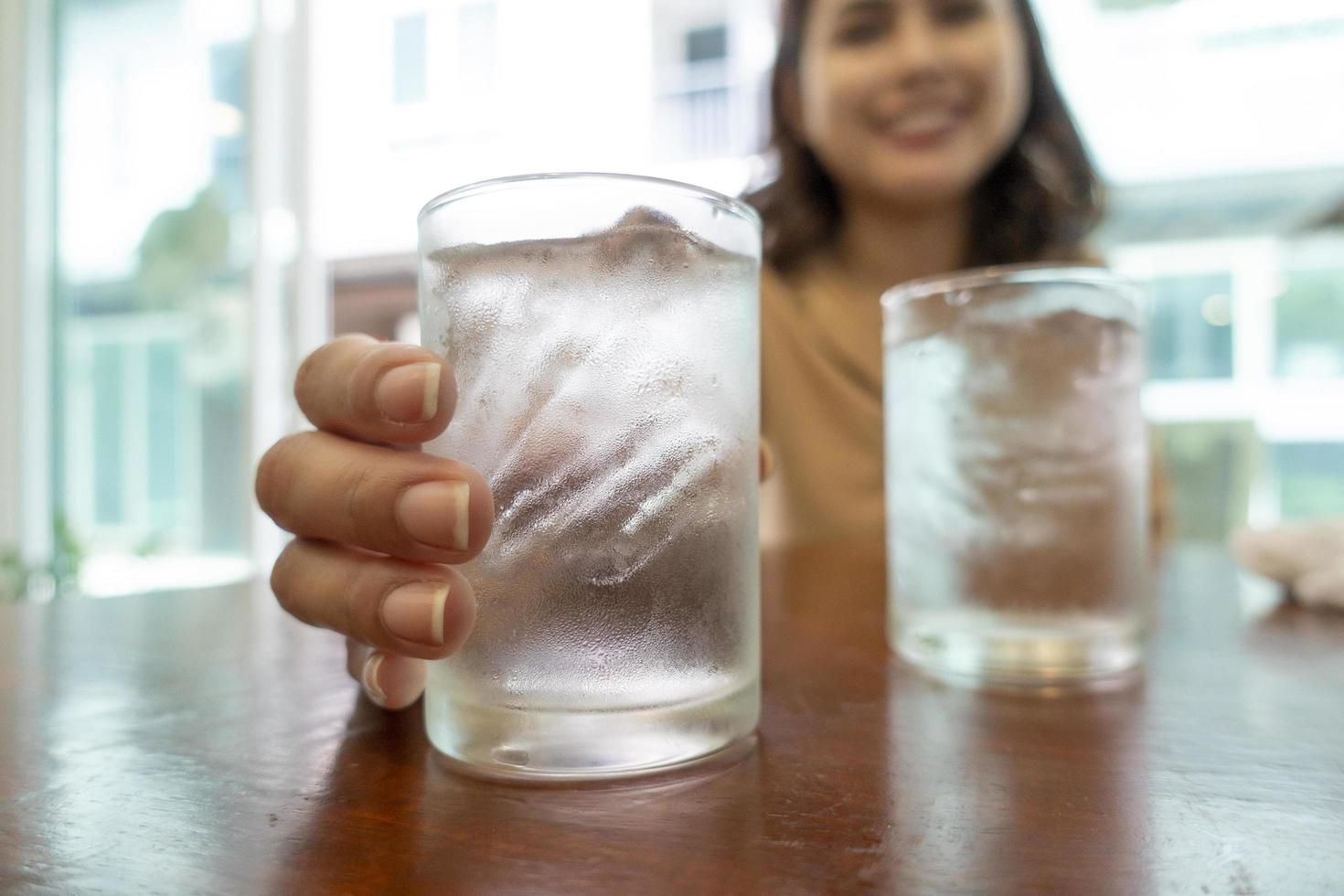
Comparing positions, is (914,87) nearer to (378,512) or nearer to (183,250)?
(378,512)

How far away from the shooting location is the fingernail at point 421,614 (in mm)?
332

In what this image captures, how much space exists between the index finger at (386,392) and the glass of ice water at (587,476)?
16mm

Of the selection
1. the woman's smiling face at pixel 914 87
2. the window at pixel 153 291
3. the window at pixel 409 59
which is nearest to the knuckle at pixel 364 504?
the woman's smiling face at pixel 914 87

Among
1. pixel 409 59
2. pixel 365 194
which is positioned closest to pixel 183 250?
pixel 365 194

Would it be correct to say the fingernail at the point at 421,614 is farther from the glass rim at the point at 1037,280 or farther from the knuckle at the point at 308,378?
the glass rim at the point at 1037,280

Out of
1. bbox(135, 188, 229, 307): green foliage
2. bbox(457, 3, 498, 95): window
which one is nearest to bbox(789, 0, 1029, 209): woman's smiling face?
bbox(135, 188, 229, 307): green foliage

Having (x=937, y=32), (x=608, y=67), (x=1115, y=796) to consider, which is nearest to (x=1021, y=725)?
(x=1115, y=796)

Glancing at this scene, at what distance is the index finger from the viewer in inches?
13.3

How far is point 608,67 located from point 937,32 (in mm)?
3428

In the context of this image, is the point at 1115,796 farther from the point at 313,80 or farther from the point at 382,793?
the point at 313,80

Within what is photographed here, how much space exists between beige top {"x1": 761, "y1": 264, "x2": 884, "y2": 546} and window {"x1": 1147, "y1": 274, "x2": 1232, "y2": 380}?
131 inches

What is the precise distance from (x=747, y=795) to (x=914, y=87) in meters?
1.32

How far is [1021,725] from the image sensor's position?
1.33 feet

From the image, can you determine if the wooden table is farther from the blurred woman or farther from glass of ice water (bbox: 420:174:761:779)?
the blurred woman
